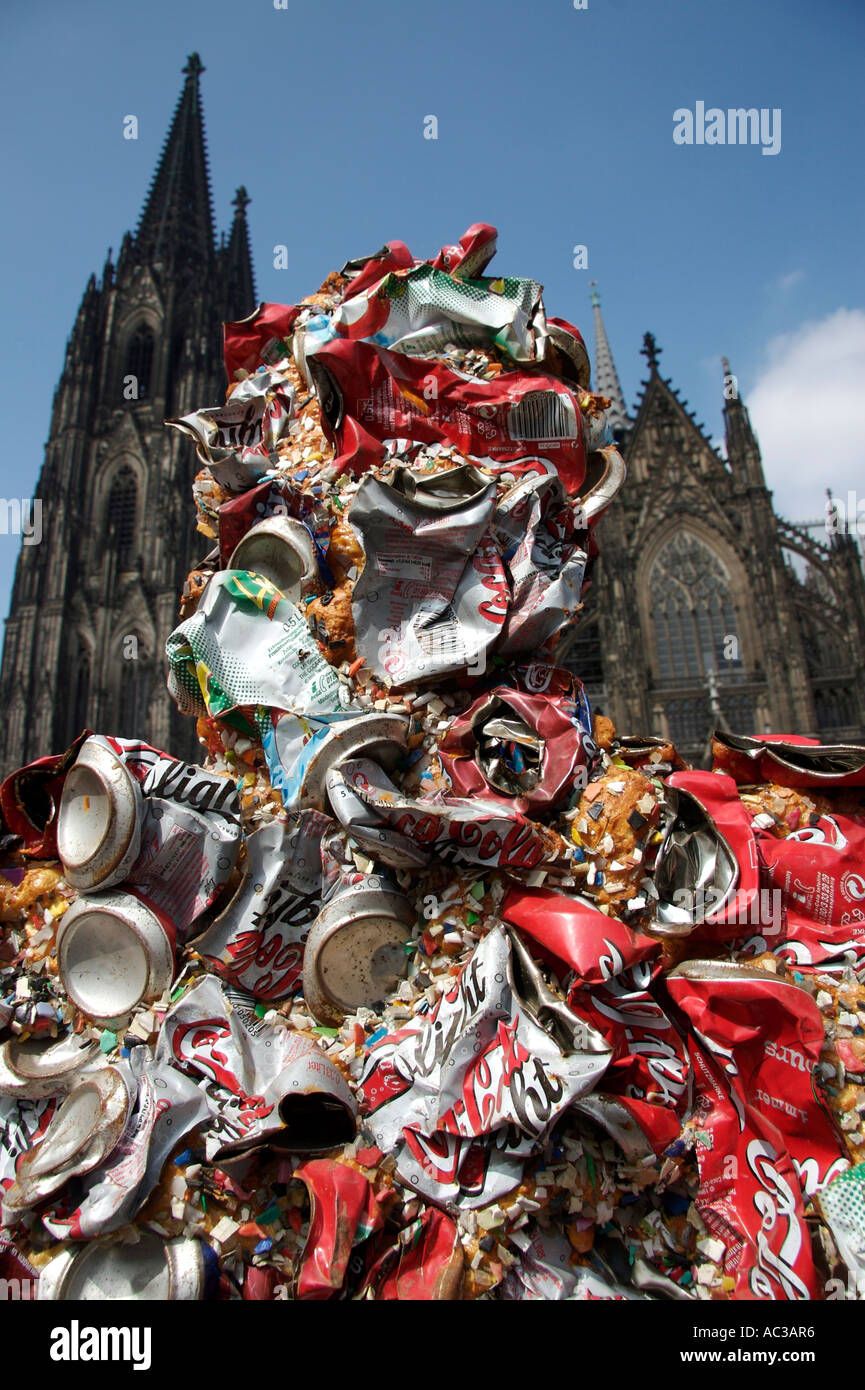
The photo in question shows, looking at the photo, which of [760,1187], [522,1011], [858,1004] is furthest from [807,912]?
[522,1011]

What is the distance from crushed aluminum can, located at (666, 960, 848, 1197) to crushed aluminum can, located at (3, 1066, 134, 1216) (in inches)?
61.0

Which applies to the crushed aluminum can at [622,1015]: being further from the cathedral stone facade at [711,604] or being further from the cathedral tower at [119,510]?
the cathedral tower at [119,510]

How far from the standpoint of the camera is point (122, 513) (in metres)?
36.7

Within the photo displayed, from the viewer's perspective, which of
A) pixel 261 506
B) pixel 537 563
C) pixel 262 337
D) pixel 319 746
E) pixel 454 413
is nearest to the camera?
pixel 319 746

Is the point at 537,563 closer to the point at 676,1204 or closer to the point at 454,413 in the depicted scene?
the point at 454,413

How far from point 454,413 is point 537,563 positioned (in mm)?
736

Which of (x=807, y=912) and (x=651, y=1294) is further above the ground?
(x=807, y=912)

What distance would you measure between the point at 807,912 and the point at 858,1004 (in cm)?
31

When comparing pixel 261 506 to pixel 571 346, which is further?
pixel 571 346

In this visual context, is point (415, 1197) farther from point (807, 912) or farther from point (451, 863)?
point (807, 912)

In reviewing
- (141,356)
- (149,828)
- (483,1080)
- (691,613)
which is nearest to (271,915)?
(149,828)

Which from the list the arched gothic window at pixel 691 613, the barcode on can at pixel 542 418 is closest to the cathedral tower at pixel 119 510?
the arched gothic window at pixel 691 613

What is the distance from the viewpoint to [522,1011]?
8.08 ft

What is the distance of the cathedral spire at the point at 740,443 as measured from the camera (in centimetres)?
2708
